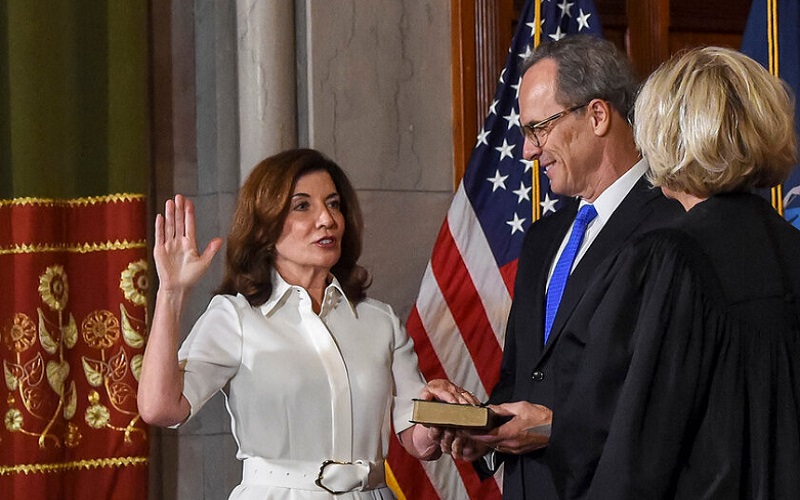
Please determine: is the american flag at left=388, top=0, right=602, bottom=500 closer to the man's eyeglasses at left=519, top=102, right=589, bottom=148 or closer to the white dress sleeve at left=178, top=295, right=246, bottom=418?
the man's eyeglasses at left=519, top=102, right=589, bottom=148

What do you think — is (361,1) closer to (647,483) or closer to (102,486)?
(102,486)

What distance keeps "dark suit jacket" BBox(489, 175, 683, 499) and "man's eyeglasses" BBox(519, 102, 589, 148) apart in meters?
0.23

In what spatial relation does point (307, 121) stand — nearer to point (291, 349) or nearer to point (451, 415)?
point (291, 349)

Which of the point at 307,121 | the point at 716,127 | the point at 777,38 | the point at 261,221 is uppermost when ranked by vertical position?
the point at 777,38

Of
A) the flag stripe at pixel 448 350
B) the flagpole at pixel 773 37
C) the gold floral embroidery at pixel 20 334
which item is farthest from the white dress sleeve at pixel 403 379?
the flagpole at pixel 773 37

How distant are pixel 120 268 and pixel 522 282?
157 centimetres

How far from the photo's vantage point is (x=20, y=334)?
13.1 ft

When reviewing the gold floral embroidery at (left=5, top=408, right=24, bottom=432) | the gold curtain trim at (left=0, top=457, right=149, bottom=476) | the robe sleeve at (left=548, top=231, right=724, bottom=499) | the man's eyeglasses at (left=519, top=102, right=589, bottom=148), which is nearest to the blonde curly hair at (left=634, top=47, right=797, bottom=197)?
the robe sleeve at (left=548, top=231, right=724, bottom=499)

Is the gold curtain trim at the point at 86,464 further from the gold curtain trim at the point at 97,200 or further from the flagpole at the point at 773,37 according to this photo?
the flagpole at the point at 773,37

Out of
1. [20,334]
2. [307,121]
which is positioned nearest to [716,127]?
[307,121]

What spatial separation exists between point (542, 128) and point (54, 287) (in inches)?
73.0

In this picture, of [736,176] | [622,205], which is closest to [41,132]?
[622,205]

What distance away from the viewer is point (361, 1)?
175 inches

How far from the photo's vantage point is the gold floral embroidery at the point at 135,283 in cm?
409
